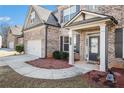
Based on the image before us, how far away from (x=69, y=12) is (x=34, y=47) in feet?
20.1

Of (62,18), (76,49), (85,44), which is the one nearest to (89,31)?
(85,44)

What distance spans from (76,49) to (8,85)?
799 centimetres

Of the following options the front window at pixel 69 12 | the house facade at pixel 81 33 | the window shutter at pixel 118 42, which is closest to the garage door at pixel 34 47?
the house facade at pixel 81 33

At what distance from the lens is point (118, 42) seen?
931cm

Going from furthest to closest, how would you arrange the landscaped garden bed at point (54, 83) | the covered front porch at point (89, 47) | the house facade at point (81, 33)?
the covered front porch at point (89, 47) < the house facade at point (81, 33) < the landscaped garden bed at point (54, 83)

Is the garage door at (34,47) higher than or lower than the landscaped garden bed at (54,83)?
higher

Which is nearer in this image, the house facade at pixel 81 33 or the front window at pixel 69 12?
the house facade at pixel 81 33

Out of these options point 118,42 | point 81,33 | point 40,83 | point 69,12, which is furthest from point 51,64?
point 69,12

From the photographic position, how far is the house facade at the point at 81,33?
28.8 feet

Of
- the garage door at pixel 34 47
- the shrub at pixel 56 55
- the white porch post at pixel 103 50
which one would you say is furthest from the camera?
the garage door at pixel 34 47

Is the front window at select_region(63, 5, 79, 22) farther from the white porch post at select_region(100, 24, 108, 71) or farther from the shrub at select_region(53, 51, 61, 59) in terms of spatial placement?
the white porch post at select_region(100, 24, 108, 71)

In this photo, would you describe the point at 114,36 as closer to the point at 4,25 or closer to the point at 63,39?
the point at 63,39

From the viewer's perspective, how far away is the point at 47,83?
6.41m

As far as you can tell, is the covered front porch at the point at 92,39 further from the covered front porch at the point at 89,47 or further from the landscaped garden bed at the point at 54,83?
the landscaped garden bed at the point at 54,83
